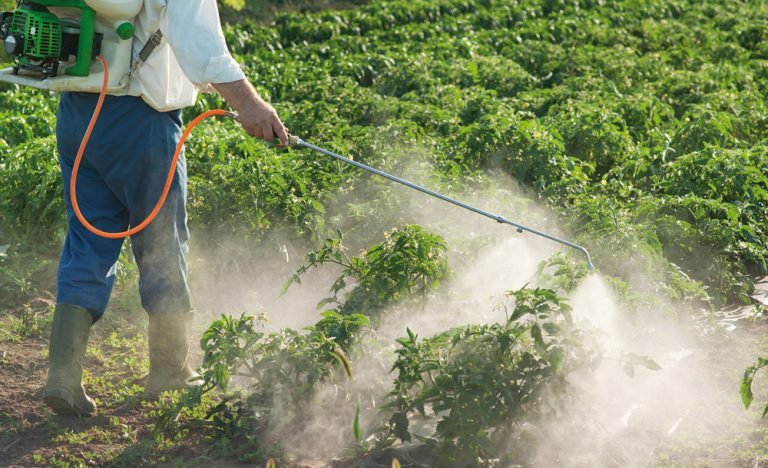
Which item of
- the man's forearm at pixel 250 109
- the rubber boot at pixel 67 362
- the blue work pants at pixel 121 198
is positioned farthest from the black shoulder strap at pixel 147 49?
the rubber boot at pixel 67 362

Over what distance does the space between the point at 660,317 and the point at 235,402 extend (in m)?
1.90

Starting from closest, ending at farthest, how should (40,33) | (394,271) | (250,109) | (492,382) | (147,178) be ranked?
(492,382) < (40,33) < (250,109) < (147,178) < (394,271)

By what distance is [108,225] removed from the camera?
3.78 m

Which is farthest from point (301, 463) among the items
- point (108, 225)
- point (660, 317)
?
point (660, 317)

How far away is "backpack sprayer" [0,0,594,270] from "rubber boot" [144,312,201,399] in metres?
0.43

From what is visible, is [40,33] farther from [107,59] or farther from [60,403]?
[60,403]

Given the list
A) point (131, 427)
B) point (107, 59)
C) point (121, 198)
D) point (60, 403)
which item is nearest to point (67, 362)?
point (60, 403)

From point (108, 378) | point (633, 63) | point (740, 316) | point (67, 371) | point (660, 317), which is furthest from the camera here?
point (633, 63)

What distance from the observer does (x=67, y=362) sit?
358 centimetres

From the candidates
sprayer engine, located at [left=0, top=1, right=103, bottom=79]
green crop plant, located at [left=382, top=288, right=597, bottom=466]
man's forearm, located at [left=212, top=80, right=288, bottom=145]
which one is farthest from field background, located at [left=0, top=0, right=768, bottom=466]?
sprayer engine, located at [left=0, top=1, right=103, bottom=79]

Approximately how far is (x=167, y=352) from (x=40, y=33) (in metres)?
1.27

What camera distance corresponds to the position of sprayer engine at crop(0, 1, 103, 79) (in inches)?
135

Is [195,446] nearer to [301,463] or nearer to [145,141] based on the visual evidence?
[301,463]

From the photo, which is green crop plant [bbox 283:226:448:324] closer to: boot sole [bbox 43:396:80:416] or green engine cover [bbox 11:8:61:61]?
boot sole [bbox 43:396:80:416]
